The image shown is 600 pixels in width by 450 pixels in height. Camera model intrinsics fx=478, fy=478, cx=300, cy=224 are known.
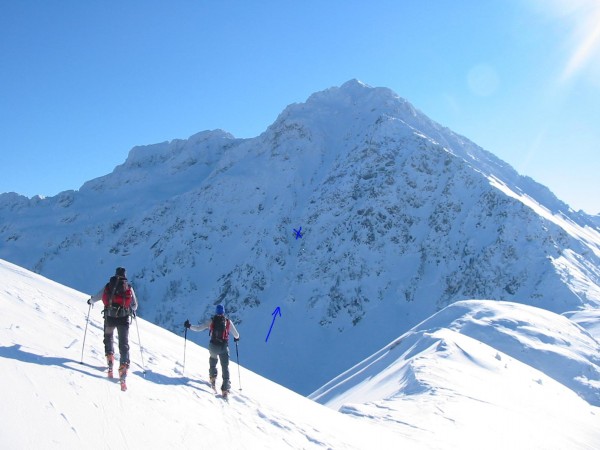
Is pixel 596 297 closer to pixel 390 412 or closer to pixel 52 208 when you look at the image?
pixel 390 412

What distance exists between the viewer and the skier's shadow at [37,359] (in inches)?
261

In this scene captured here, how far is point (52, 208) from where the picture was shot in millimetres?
103875

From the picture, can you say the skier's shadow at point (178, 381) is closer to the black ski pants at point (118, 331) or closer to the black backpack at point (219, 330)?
the black ski pants at point (118, 331)

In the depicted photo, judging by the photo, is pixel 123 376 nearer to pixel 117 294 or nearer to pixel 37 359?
pixel 37 359

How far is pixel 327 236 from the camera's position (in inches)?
2510

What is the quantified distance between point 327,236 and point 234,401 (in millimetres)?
55127

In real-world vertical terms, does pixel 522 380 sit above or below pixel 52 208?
above

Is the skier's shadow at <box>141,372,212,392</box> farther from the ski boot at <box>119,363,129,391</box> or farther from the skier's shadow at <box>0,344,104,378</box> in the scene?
the skier's shadow at <box>0,344,104,378</box>

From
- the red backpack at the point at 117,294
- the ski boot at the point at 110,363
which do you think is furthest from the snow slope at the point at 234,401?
the red backpack at the point at 117,294

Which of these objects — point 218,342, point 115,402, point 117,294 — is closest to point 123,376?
point 115,402

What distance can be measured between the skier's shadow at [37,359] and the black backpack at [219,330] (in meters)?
2.59

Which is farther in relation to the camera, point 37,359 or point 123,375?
point 123,375

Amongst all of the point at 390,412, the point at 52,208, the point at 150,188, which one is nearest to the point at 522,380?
the point at 390,412

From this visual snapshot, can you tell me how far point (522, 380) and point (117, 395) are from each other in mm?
16579
